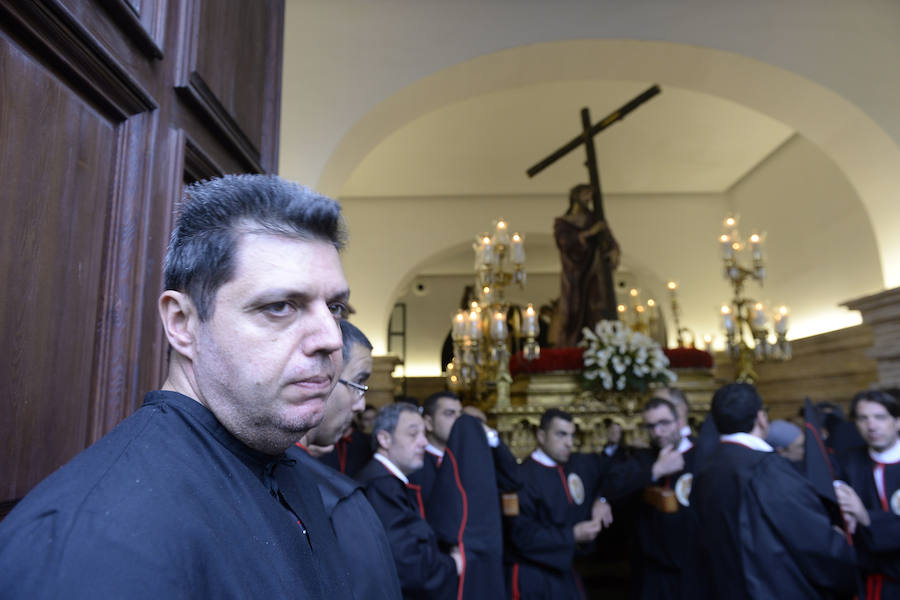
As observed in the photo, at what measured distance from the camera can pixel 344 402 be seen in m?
2.16

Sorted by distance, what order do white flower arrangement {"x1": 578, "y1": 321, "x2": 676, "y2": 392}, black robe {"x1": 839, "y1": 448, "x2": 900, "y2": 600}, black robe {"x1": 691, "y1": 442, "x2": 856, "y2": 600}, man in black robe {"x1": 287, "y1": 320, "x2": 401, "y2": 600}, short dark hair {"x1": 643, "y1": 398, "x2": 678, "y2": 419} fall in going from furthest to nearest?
white flower arrangement {"x1": 578, "y1": 321, "x2": 676, "y2": 392} → short dark hair {"x1": 643, "y1": 398, "x2": 678, "y2": 419} → black robe {"x1": 839, "y1": 448, "x2": 900, "y2": 600} → black robe {"x1": 691, "y1": 442, "x2": 856, "y2": 600} → man in black robe {"x1": 287, "y1": 320, "x2": 401, "y2": 600}

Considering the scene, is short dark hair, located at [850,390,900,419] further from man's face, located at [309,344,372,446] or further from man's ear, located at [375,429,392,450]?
man's face, located at [309,344,372,446]

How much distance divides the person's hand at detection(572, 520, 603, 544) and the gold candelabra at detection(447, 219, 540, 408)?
7.19ft

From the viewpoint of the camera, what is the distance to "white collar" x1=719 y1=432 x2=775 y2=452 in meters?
3.02

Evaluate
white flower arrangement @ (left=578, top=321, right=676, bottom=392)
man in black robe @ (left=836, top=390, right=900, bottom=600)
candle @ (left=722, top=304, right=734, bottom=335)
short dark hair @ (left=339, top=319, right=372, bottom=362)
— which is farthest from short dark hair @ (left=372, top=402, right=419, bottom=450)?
candle @ (left=722, top=304, right=734, bottom=335)

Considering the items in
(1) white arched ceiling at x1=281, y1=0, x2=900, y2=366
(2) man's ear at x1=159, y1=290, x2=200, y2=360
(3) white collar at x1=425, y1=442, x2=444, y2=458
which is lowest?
(3) white collar at x1=425, y1=442, x2=444, y2=458

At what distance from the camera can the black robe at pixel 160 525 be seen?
575 millimetres

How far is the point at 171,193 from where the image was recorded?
1355mm

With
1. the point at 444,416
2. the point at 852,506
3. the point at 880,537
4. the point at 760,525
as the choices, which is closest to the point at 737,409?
the point at 760,525

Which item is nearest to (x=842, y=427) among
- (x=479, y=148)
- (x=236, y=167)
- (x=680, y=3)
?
(x=680, y=3)

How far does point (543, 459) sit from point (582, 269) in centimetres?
381

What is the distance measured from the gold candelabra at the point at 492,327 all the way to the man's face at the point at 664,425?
181 centimetres

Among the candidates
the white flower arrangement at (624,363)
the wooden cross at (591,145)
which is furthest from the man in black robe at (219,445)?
the wooden cross at (591,145)

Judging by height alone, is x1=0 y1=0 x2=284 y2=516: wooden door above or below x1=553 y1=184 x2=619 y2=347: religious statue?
below
